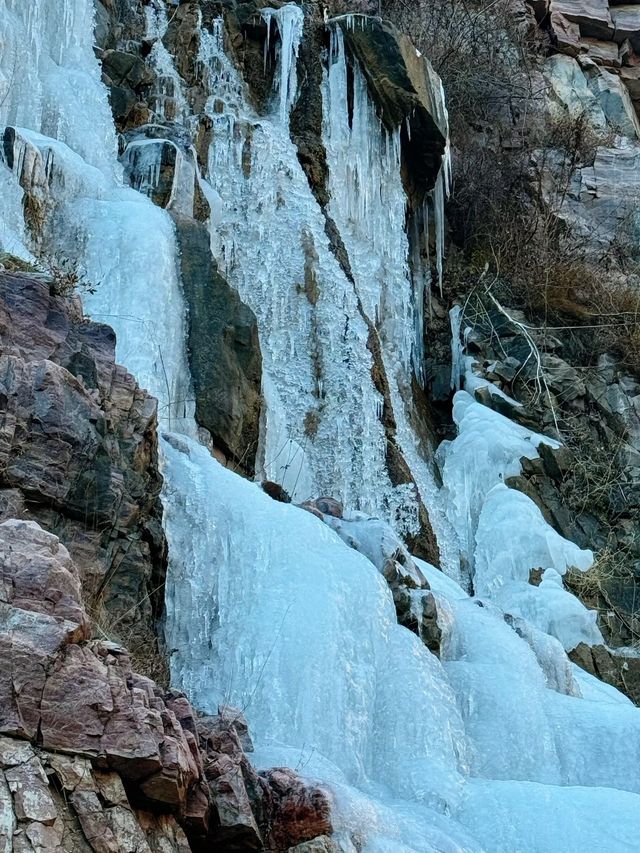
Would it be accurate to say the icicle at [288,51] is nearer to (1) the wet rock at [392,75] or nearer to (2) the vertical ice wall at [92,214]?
(1) the wet rock at [392,75]

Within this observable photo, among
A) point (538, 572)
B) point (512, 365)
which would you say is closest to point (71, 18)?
point (512, 365)

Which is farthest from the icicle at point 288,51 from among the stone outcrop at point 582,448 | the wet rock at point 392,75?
the stone outcrop at point 582,448

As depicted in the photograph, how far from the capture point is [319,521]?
706 cm

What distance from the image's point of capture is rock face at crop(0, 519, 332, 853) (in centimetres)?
348

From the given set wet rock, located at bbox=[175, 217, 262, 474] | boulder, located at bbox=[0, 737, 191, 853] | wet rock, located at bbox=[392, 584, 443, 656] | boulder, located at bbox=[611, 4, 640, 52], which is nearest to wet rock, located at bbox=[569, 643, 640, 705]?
wet rock, located at bbox=[392, 584, 443, 656]

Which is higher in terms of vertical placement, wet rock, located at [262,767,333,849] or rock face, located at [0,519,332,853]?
rock face, located at [0,519,332,853]

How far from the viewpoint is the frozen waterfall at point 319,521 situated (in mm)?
5746

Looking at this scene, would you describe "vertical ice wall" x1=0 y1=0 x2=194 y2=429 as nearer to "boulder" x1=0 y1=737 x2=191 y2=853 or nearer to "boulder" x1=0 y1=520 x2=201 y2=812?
"boulder" x1=0 y1=520 x2=201 y2=812

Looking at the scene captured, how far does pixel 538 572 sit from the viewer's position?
10.8 m

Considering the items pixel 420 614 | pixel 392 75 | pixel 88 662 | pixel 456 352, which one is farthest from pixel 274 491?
pixel 392 75

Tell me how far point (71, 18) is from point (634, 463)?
737cm

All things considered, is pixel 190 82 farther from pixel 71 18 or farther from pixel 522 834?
pixel 522 834

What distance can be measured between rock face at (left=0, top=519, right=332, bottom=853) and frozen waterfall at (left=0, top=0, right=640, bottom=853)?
1.31 ft

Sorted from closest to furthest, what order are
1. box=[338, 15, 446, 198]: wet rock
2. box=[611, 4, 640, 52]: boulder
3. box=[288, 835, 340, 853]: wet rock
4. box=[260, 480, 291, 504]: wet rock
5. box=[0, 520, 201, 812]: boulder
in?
box=[0, 520, 201, 812]: boulder
box=[288, 835, 340, 853]: wet rock
box=[260, 480, 291, 504]: wet rock
box=[338, 15, 446, 198]: wet rock
box=[611, 4, 640, 52]: boulder
